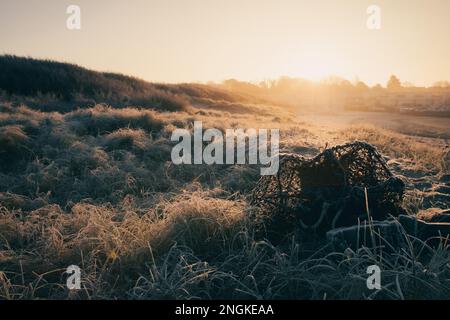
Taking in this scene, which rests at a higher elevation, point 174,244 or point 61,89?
point 61,89

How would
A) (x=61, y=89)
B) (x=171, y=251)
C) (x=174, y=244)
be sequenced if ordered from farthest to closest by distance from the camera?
(x=61, y=89) < (x=174, y=244) < (x=171, y=251)

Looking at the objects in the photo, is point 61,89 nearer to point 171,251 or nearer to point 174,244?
point 174,244

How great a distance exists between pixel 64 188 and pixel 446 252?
4.63 metres

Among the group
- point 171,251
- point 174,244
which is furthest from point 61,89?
point 171,251

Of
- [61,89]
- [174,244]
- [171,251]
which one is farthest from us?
[61,89]

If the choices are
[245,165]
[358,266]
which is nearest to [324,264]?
[358,266]

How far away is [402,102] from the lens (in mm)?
42625

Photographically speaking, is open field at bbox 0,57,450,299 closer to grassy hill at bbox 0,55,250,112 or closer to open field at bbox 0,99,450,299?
open field at bbox 0,99,450,299

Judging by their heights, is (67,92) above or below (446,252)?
above

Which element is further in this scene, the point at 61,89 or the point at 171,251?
the point at 61,89

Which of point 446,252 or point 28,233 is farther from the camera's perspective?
point 28,233
